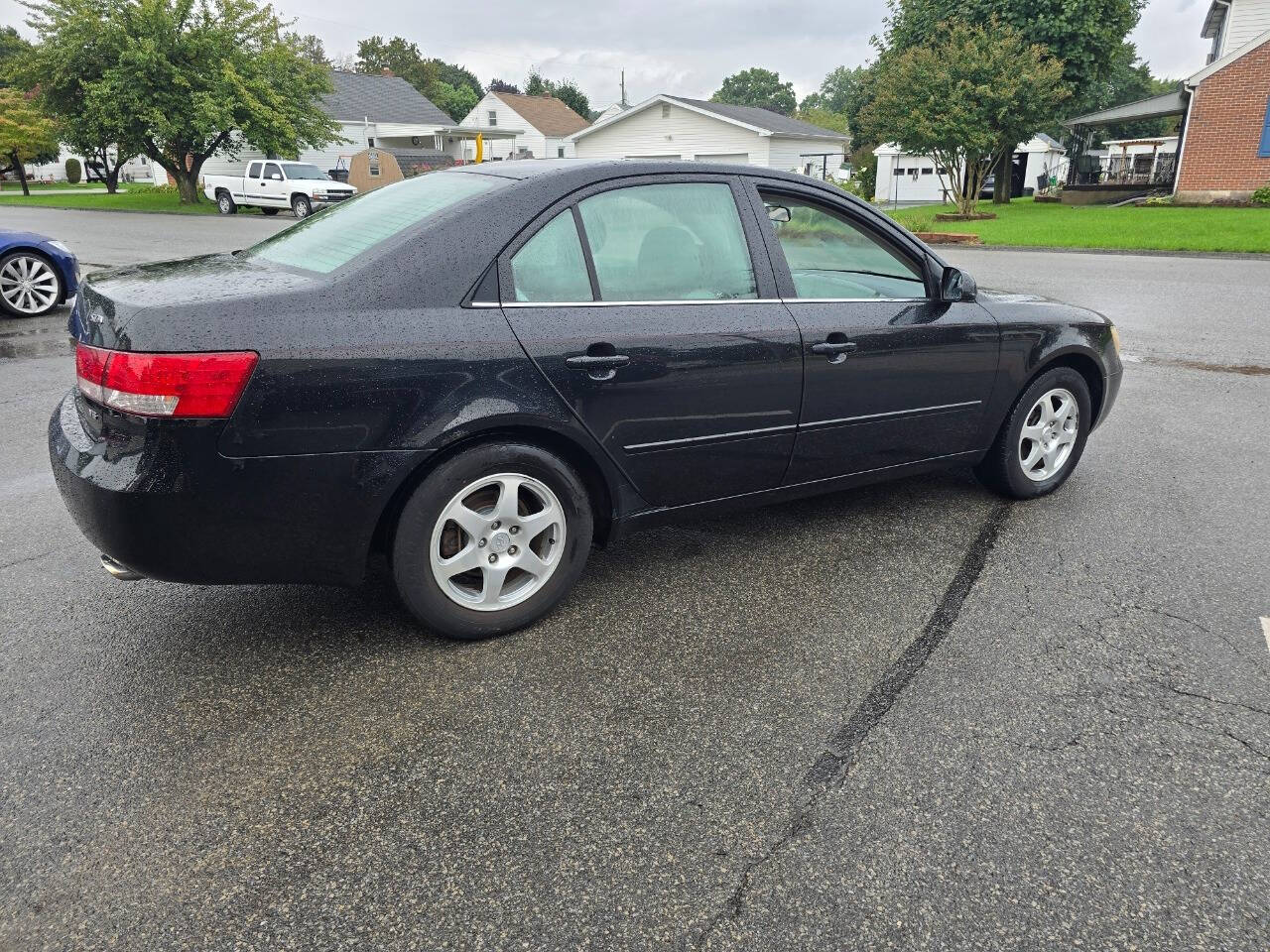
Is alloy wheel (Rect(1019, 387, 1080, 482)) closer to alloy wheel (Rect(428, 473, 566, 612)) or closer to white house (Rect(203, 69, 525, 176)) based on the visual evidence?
alloy wheel (Rect(428, 473, 566, 612))

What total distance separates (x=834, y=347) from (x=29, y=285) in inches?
377

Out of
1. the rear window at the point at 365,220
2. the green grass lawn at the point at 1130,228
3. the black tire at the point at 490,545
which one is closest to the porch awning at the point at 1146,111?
the green grass lawn at the point at 1130,228

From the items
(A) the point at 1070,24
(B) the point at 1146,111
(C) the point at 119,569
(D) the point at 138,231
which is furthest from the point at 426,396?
(A) the point at 1070,24

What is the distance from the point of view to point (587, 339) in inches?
125

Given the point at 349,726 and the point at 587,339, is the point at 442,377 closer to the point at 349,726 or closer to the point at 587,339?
the point at 587,339

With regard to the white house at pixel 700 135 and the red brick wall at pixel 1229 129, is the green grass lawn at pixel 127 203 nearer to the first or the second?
the white house at pixel 700 135

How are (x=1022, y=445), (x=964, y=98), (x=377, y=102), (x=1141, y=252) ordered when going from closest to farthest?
(x=1022, y=445) → (x=1141, y=252) → (x=964, y=98) → (x=377, y=102)

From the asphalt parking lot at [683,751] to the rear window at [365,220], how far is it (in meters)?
1.30

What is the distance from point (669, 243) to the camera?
11.5 ft

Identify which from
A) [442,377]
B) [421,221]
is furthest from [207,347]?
[421,221]

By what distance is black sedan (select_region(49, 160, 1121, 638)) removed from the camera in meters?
2.71

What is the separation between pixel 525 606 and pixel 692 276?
4.52 ft

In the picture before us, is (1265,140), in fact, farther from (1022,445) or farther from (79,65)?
(79,65)

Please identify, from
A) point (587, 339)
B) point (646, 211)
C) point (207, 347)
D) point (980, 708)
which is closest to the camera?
point (207, 347)
